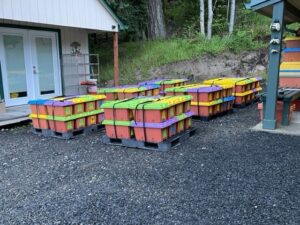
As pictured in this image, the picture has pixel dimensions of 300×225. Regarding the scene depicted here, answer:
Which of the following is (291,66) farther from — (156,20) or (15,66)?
(156,20)

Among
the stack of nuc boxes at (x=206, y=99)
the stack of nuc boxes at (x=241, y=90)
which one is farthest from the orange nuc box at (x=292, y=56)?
the stack of nuc boxes at (x=206, y=99)

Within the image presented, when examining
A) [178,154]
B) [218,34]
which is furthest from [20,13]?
[218,34]

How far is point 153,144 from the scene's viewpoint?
5184 mm

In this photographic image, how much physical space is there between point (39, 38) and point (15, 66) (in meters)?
1.32

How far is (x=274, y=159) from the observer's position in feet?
14.6

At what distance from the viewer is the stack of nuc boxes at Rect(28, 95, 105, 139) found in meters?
5.94

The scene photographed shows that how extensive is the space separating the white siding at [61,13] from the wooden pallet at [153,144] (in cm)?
405

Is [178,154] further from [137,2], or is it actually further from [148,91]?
[137,2]

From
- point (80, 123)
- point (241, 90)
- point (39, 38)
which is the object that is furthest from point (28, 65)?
point (241, 90)

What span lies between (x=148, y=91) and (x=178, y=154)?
3.80 m

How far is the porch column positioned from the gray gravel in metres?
0.53

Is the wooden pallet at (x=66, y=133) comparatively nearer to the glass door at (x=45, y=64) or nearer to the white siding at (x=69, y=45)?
the glass door at (x=45, y=64)

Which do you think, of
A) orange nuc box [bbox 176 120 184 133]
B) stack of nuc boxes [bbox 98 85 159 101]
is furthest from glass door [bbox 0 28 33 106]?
orange nuc box [bbox 176 120 184 133]

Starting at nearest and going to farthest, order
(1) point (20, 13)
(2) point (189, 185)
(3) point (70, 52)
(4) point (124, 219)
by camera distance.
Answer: (4) point (124, 219) → (2) point (189, 185) → (1) point (20, 13) → (3) point (70, 52)
